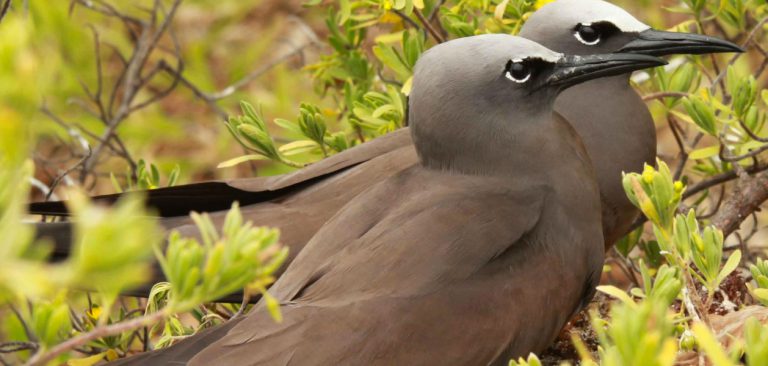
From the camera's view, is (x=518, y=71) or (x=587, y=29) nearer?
(x=518, y=71)

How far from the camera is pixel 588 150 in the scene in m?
3.98

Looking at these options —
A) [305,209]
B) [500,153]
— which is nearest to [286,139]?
[305,209]

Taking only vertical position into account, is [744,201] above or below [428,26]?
below

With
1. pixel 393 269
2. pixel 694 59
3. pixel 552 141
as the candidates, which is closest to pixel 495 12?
pixel 552 141

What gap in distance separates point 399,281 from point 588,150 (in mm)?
1093

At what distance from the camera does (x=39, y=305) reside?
218 centimetres

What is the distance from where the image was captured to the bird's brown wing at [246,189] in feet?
12.5

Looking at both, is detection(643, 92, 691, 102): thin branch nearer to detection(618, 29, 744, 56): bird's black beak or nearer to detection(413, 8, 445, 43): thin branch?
detection(618, 29, 744, 56): bird's black beak

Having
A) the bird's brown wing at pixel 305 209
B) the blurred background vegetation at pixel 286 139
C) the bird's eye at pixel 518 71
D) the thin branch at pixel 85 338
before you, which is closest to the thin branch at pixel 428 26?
the blurred background vegetation at pixel 286 139

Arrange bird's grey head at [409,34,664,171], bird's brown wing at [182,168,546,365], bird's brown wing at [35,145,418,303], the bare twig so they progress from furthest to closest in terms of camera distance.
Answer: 1. the bare twig
2. bird's brown wing at [35,145,418,303]
3. bird's grey head at [409,34,664,171]
4. bird's brown wing at [182,168,546,365]

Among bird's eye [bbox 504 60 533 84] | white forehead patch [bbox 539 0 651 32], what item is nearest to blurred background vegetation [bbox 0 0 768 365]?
white forehead patch [bbox 539 0 651 32]

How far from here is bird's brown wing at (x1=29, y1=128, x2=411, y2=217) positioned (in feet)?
12.5

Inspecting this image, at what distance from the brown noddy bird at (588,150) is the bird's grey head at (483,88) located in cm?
24

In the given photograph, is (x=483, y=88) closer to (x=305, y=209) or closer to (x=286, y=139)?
(x=305, y=209)
